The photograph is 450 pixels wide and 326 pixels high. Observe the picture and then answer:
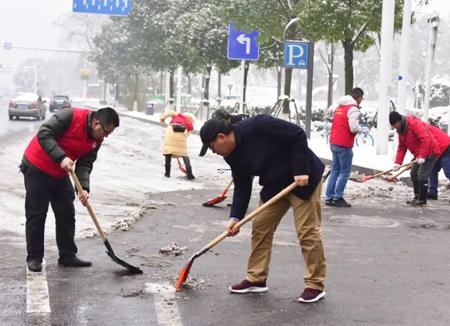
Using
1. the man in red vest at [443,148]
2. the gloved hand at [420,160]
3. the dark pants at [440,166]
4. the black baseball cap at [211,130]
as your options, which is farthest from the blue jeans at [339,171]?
the black baseball cap at [211,130]

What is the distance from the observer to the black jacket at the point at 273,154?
543 centimetres

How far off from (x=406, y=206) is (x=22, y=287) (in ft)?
22.3

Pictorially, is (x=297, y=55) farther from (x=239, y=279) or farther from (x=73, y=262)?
(x=239, y=279)

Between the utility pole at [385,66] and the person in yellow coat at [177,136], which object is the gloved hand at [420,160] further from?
the utility pole at [385,66]

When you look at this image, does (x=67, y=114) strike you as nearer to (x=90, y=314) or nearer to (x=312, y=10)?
(x=90, y=314)

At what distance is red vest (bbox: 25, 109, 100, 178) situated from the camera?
6.20 metres

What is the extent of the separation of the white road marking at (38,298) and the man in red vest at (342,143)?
548 centimetres

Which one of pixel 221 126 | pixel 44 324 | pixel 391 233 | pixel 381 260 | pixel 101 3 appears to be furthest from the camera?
pixel 101 3

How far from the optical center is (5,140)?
2225cm

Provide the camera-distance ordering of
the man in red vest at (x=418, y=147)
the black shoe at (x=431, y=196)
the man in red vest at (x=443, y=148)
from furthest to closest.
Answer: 1. the black shoe at (x=431, y=196)
2. the man in red vest at (x=443, y=148)
3. the man in red vest at (x=418, y=147)

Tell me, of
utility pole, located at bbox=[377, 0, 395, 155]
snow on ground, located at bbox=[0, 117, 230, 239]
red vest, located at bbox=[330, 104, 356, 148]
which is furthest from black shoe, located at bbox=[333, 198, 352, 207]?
utility pole, located at bbox=[377, 0, 395, 155]

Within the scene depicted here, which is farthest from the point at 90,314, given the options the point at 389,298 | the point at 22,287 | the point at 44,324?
the point at 389,298

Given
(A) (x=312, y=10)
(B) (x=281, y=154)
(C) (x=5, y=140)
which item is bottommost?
(C) (x=5, y=140)

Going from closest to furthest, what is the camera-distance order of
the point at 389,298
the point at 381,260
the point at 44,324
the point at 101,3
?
the point at 44,324 < the point at 389,298 < the point at 381,260 < the point at 101,3
